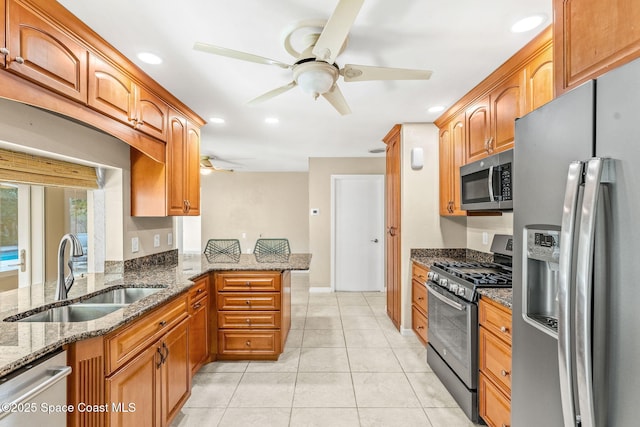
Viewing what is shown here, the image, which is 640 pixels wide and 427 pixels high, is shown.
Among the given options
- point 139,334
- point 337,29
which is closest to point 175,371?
point 139,334

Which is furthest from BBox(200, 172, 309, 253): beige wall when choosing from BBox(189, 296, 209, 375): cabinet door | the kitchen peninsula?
BBox(189, 296, 209, 375): cabinet door

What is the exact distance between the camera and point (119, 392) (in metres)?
1.33

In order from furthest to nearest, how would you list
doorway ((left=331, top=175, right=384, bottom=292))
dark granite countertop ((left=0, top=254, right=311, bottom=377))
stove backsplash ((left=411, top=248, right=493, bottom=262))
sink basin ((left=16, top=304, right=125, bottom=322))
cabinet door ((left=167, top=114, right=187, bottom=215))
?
doorway ((left=331, top=175, right=384, bottom=292)) < stove backsplash ((left=411, top=248, right=493, bottom=262)) < cabinet door ((left=167, top=114, right=187, bottom=215)) < sink basin ((left=16, top=304, right=125, bottom=322)) < dark granite countertop ((left=0, top=254, right=311, bottom=377))

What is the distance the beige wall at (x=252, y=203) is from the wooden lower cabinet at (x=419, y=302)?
167 inches

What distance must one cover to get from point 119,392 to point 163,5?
1.82m

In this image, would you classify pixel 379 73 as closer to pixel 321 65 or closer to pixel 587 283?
pixel 321 65

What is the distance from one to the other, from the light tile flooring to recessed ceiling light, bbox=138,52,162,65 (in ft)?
7.79

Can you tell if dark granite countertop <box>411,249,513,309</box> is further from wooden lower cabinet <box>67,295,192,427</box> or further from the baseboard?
the baseboard

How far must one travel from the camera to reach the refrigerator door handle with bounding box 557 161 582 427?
80 cm

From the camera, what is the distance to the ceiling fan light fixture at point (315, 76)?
1680mm

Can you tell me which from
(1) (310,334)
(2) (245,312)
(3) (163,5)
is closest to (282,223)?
(1) (310,334)

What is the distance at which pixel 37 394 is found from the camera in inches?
39.0

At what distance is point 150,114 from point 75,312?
57.4 inches

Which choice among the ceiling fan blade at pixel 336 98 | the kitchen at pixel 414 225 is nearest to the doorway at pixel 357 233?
the kitchen at pixel 414 225
